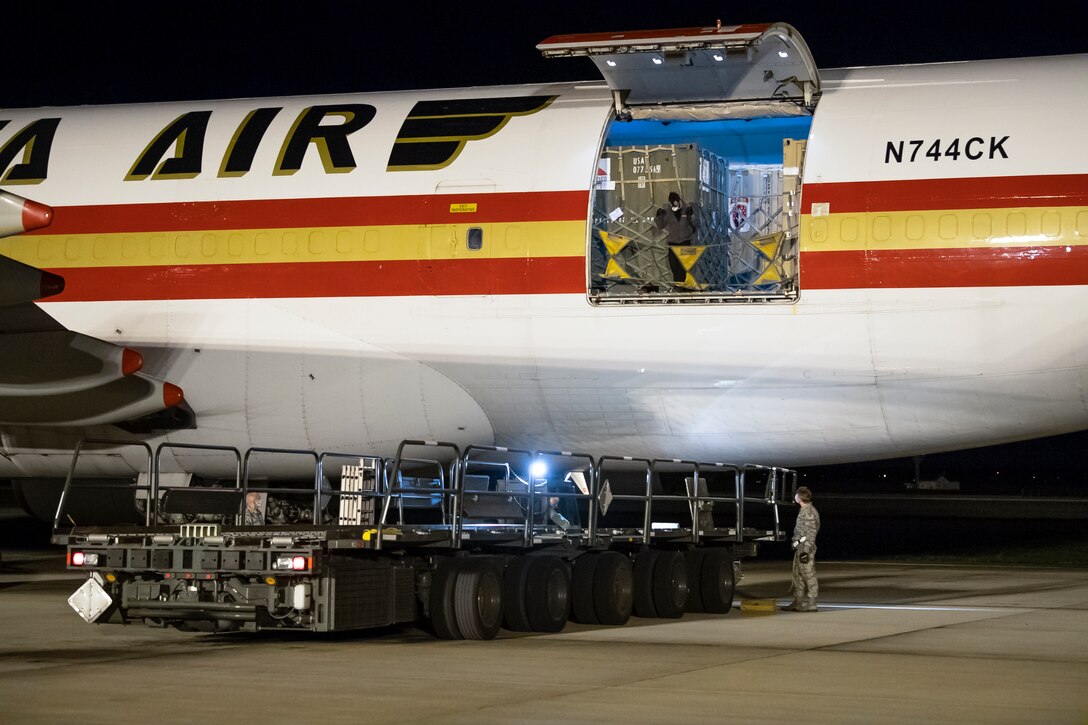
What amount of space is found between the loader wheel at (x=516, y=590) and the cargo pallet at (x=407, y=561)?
1 cm

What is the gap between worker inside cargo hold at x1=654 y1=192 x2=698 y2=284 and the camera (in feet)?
54.9

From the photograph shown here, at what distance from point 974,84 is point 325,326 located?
25.5 feet

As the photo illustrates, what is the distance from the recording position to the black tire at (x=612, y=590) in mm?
15219

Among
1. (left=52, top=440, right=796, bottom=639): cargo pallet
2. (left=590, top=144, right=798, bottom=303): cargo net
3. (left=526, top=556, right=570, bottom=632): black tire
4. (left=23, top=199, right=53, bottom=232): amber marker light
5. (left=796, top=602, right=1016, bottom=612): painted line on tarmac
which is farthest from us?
(left=796, top=602, right=1016, bottom=612): painted line on tarmac

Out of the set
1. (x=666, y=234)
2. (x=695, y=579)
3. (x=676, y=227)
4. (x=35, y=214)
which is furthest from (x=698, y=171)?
(x=35, y=214)

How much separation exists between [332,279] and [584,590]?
16.1 feet

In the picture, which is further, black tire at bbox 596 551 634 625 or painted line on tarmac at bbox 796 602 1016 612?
painted line on tarmac at bbox 796 602 1016 612

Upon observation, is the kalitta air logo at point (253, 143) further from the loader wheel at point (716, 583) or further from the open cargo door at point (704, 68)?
the loader wheel at point (716, 583)

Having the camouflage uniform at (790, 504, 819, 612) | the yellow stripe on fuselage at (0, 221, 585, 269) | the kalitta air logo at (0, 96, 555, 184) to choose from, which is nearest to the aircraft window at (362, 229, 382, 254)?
the yellow stripe on fuselage at (0, 221, 585, 269)

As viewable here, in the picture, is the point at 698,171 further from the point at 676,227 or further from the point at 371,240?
the point at 371,240

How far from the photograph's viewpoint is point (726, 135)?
57.4 ft

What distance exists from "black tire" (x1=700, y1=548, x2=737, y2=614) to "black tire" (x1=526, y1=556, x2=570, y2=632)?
2774 mm

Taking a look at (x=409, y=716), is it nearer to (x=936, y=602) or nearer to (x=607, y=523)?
(x=936, y=602)

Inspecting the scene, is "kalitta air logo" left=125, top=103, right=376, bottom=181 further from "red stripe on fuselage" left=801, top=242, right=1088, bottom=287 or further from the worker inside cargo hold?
"red stripe on fuselage" left=801, top=242, right=1088, bottom=287
